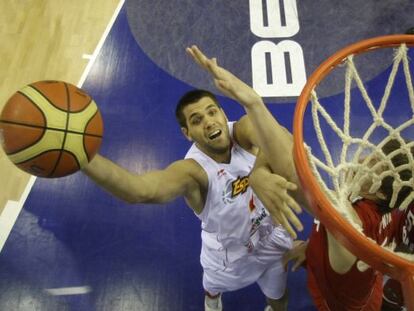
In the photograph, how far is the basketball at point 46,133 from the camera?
5.11ft

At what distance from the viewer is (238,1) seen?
14.4 ft

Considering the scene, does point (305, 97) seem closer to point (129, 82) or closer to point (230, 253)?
point (230, 253)

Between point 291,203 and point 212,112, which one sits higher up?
point 291,203

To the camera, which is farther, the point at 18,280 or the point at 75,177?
the point at 75,177

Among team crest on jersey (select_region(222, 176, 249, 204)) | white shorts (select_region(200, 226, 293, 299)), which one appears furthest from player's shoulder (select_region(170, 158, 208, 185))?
white shorts (select_region(200, 226, 293, 299))

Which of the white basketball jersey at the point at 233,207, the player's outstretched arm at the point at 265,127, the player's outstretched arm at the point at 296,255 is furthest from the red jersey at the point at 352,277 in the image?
the player's outstretched arm at the point at 296,255

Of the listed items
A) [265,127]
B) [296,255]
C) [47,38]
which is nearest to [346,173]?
[265,127]

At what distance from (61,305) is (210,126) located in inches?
60.9

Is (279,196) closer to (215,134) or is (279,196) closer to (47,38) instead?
(215,134)

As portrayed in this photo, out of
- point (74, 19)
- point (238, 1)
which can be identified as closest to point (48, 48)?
point (74, 19)

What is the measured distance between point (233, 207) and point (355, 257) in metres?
0.86

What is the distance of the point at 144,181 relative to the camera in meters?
1.79

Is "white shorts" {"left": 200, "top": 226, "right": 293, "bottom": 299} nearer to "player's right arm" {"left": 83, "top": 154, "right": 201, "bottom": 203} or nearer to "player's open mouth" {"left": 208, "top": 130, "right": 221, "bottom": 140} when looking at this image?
"player's right arm" {"left": 83, "top": 154, "right": 201, "bottom": 203}

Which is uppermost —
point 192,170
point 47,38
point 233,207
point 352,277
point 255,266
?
point 352,277
